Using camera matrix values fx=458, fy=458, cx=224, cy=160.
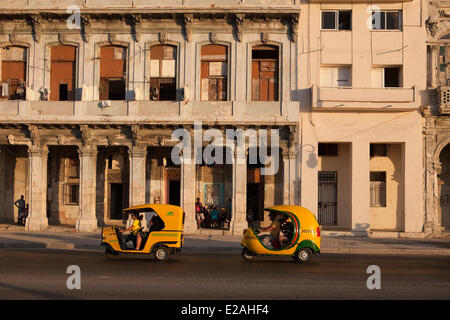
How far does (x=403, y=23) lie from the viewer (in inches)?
894

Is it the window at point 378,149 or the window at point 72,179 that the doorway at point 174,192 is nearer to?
the window at point 72,179

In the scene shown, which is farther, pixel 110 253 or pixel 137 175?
pixel 137 175

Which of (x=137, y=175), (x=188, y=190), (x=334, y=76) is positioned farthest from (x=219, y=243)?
(x=334, y=76)

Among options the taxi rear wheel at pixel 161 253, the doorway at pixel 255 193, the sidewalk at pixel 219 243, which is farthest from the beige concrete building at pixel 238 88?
the taxi rear wheel at pixel 161 253

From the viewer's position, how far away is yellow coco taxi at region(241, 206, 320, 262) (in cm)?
1359

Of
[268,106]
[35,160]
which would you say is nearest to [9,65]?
[35,160]

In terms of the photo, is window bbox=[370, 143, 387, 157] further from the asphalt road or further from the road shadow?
the road shadow

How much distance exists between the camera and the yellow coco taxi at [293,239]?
535 inches

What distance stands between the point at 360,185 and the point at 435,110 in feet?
17.1

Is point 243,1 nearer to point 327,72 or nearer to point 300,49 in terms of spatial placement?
point 300,49

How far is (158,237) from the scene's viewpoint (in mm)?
13797

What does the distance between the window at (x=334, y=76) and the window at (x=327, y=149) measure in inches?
125

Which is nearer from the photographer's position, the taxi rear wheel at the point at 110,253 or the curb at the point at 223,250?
the taxi rear wheel at the point at 110,253

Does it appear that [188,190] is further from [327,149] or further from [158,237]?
[158,237]
